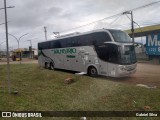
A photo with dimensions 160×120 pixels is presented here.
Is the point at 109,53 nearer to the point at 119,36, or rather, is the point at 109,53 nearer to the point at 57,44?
the point at 119,36

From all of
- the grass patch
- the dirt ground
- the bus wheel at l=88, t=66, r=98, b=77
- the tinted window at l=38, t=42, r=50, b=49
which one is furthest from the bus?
the grass patch

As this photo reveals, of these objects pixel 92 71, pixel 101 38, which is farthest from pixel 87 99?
pixel 92 71

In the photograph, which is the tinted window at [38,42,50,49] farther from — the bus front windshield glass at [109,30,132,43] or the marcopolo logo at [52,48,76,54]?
the bus front windshield glass at [109,30,132,43]

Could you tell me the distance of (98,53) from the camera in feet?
47.5

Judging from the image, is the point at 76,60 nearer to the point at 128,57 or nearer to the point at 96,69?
the point at 96,69

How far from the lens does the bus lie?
1326 cm

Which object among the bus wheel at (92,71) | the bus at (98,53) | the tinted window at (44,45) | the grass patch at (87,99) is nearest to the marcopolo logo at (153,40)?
the bus at (98,53)

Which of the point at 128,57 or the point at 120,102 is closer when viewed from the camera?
the point at 120,102

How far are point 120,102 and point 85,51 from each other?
8.32 m

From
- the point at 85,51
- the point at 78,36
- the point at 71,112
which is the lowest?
the point at 71,112

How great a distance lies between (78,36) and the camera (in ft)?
55.0

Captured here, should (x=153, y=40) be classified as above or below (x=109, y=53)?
above

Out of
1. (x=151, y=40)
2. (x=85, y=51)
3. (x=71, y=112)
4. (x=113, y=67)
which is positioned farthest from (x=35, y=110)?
(x=151, y=40)

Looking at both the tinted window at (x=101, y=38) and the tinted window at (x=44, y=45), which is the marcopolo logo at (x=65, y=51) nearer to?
the tinted window at (x=44, y=45)
